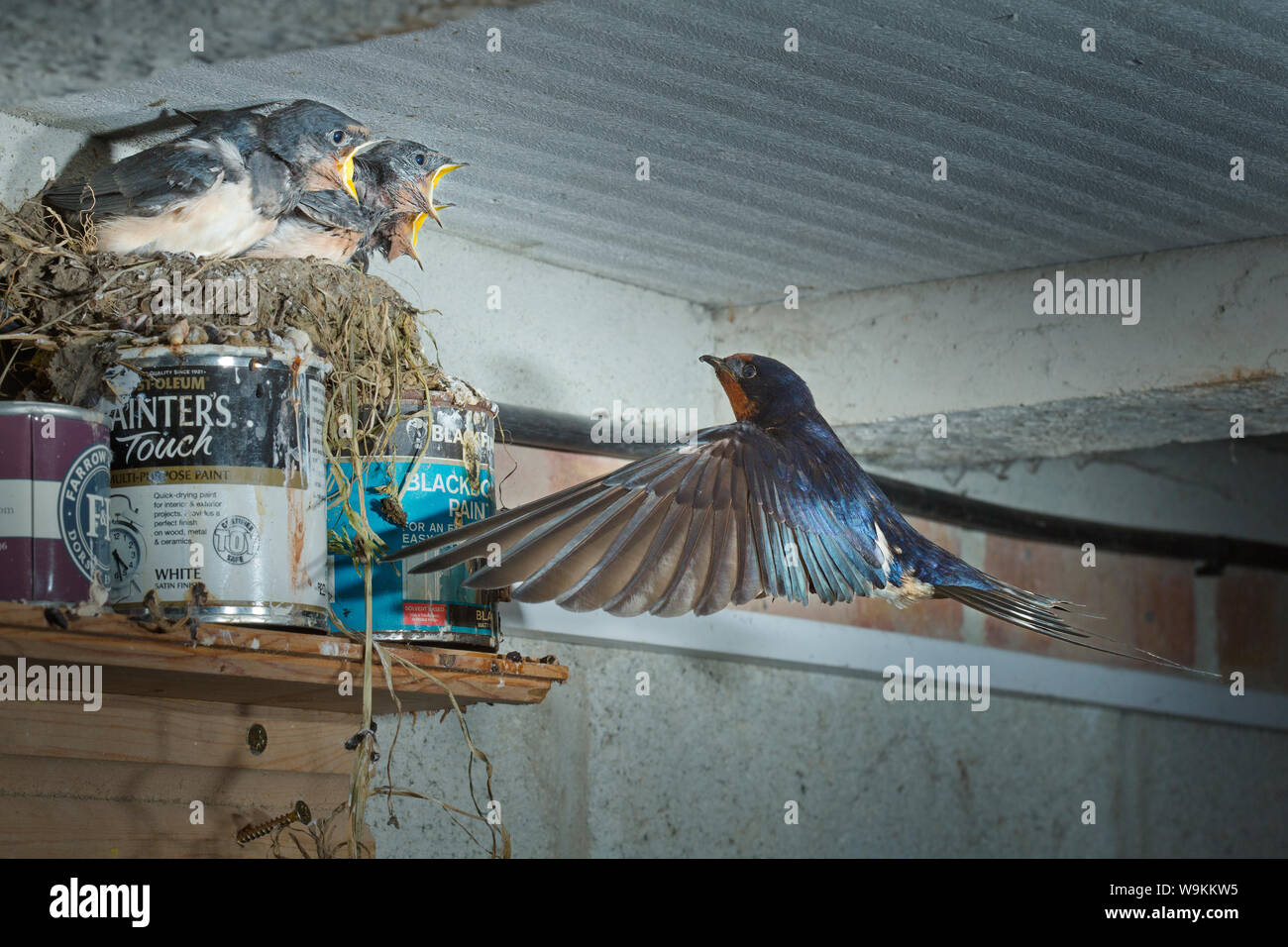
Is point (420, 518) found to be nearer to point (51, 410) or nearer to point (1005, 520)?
point (51, 410)

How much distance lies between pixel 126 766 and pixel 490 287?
924 mm

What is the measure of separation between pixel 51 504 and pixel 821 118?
35.7 inches

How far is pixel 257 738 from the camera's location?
1.41m

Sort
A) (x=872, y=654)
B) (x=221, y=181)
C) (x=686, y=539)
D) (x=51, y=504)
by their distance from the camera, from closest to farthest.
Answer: (x=51, y=504)
(x=686, y=539)
(x=221, y=181)
(x=872, y=654)

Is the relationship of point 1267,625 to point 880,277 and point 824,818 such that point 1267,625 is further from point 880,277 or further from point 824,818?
point 880,277

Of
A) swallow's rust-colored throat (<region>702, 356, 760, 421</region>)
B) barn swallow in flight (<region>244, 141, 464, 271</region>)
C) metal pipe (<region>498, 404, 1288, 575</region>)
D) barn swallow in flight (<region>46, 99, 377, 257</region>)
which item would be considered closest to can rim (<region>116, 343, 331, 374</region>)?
barn swallow in flight (<region>46, 99, 377, 257</region>)

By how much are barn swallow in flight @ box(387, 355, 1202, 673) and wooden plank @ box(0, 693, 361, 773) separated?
274 millimetres

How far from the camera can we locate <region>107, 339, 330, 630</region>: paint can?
46.3 inches

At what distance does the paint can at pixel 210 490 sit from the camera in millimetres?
1175

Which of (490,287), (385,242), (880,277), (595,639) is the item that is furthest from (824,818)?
(385,242)

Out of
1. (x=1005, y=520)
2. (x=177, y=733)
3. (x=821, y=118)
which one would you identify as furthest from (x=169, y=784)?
(x=1005, y=520)

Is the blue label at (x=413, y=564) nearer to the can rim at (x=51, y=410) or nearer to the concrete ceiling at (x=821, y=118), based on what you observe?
the can rim at (x=51, y=410)

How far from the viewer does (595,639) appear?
2146 mm

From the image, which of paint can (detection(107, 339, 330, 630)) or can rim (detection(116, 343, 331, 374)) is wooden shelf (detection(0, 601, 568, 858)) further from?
can rim (detection(116, 343, 331, 374))
